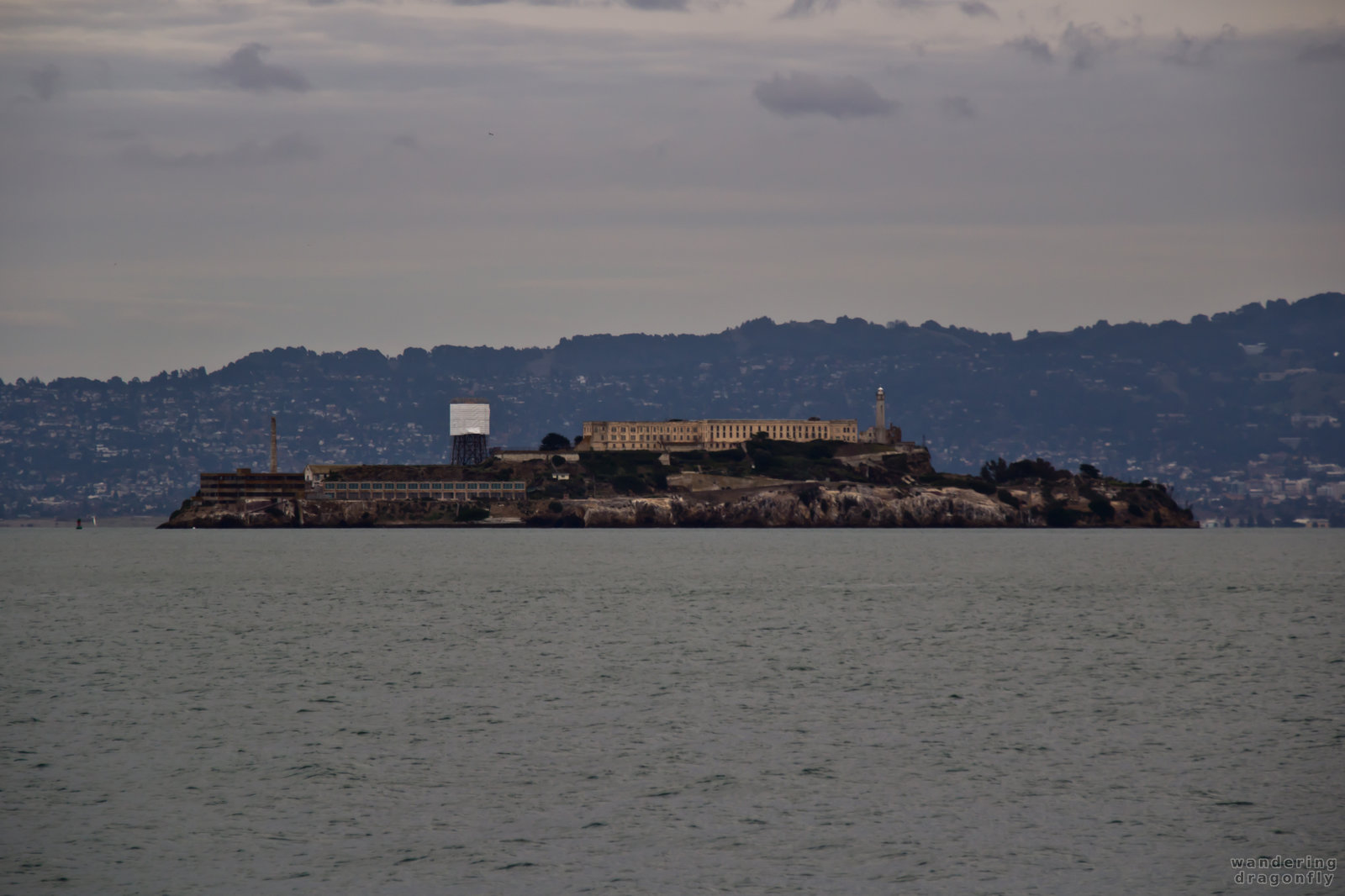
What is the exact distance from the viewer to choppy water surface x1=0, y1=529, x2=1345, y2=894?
104 feet

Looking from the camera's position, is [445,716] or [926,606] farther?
[926,606]

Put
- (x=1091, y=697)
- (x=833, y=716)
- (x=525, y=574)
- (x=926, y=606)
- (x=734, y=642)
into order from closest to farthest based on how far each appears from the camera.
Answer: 1. (x=833, y=716)
2. (x=1091, y=697)
3. (x=734, y=642)
4. (x=926, y=606)
5. (x=525, y=574)

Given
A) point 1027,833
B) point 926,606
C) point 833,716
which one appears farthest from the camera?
point 926,606

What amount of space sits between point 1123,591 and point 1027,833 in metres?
Result: 84.3

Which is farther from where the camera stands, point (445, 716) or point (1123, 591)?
point (1123, 591)

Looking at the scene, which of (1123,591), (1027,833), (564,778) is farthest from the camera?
(1123,591)

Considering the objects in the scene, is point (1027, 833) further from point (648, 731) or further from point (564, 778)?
point (648, 731)

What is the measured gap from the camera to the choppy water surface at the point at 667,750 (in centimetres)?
3169

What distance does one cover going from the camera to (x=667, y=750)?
142 ft

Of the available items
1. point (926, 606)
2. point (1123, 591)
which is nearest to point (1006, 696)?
point (926, 606)

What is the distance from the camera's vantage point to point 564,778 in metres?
39.4

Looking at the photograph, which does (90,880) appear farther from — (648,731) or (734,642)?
(734,642)

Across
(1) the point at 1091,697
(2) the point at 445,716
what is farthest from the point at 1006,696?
(2) the point at 445,716

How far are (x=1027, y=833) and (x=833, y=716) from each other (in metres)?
15.6
